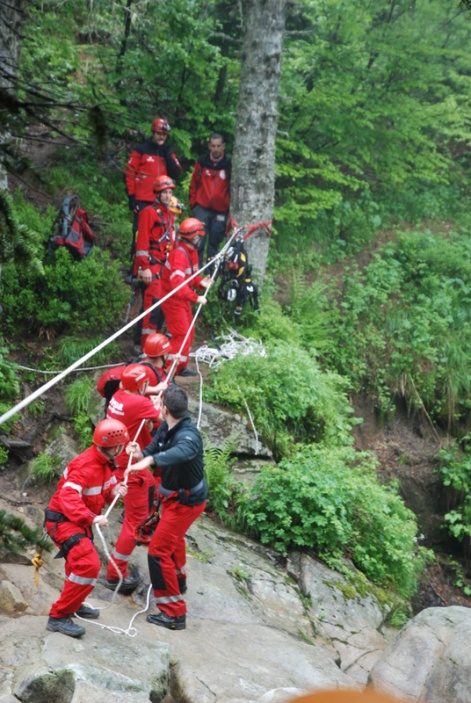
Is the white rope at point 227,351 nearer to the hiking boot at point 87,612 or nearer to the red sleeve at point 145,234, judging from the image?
the red sleeve at point 145,234

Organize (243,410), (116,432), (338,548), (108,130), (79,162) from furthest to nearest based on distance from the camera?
1. (79,162)
2. (243,410)
3. (338,548)
4. (116,432)
5. (108,130)

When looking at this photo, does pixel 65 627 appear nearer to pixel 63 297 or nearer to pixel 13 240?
pixel 13 240

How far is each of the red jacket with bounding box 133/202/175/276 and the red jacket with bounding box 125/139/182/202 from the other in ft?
2.68

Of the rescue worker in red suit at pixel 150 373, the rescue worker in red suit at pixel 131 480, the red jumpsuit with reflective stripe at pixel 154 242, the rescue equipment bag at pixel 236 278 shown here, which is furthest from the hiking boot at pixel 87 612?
the rescue equipment bag at pixel 236 278

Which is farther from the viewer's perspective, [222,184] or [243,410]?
[222,184]

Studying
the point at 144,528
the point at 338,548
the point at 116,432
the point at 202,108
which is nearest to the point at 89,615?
the point at 144,528

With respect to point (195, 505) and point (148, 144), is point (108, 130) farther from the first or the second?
point (148, 144)

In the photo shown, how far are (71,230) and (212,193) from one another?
2657mm

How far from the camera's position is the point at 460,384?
39.4 feet

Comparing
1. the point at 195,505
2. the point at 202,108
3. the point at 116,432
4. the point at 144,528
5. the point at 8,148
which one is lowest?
the point at 144,528

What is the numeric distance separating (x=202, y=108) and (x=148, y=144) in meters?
2.53

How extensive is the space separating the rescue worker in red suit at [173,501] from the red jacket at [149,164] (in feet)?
15.9

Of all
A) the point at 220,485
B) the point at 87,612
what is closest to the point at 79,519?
the point at 87,612

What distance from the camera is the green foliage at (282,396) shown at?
29.8 feet
